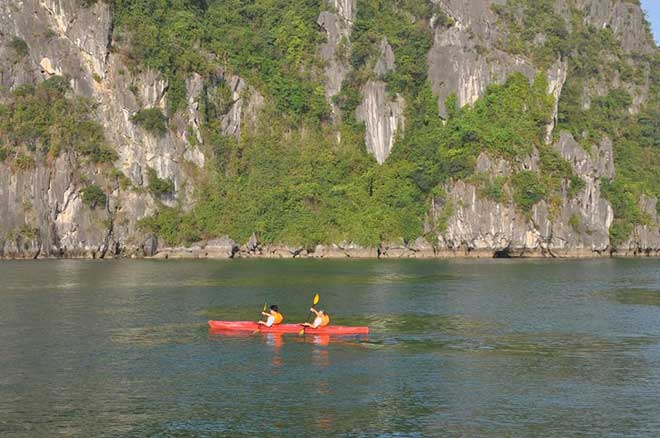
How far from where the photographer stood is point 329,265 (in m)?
90.4

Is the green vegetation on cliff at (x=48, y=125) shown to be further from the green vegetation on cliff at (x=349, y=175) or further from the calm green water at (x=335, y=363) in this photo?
the calm green water at (x=335, y=363)

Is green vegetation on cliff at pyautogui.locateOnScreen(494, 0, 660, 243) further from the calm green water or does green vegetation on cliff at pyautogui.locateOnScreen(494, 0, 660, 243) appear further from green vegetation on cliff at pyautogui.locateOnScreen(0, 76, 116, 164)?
the calm green water

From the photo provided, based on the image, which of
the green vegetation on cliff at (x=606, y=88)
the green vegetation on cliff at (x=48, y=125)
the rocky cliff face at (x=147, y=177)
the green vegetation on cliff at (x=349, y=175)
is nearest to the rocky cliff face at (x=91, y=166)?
the rocky cliff face at (x=147, y=177)

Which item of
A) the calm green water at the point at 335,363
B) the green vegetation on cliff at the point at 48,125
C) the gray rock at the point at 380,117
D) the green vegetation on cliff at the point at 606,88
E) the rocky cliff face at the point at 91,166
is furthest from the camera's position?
the gray rock at the point at 380,117

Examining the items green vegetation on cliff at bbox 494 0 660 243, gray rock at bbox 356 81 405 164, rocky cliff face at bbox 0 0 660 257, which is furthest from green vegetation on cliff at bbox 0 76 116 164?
green vegetation on cliff at bbox 494 0 660 243

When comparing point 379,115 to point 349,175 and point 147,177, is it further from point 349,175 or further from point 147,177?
point 147,177

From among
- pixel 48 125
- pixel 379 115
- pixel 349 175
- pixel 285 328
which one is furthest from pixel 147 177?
pixel 285 328

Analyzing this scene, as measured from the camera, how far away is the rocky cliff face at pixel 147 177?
10056 centimetres

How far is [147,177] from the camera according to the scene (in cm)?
10688

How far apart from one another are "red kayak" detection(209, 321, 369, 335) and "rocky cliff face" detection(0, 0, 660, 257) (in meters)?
61.3

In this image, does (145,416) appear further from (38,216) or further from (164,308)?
(38,216)

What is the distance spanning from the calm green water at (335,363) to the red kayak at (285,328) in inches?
19.5

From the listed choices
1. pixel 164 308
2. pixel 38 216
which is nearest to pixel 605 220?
pixel 38 216

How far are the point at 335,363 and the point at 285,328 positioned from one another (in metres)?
7.17
